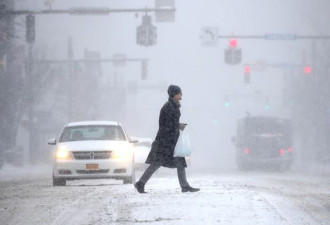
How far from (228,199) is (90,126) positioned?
9.08 meters

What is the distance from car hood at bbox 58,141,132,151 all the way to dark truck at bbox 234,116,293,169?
21541mm

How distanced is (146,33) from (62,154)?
1623cm

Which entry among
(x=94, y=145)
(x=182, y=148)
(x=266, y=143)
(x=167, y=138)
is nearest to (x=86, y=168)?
(x=94, y=145)

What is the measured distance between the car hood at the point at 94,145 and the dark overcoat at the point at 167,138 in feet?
17.4

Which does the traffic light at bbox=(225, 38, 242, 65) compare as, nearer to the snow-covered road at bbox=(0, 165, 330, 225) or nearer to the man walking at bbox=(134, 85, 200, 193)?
the snow-covered road at bbox=(0, 165, 330, 225)

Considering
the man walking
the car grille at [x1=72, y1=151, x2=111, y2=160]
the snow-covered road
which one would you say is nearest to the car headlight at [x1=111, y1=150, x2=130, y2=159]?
the car grille at [x1=72, y1=151, x2=111, y2=160]

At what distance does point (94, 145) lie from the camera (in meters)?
21.2

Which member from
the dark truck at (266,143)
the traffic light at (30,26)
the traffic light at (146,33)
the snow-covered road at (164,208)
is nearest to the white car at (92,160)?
the snow-covered road at (164,208)

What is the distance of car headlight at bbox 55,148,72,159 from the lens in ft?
68.8

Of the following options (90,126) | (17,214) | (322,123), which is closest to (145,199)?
(17,214)

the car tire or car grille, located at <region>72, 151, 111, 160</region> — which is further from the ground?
car grille, located at <region>72, 151, 111, 160</region>

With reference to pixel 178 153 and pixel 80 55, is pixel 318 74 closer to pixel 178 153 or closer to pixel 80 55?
pixel 178 153

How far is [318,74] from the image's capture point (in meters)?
59.2

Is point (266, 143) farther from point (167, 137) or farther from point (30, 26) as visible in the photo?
point (167, 137)
